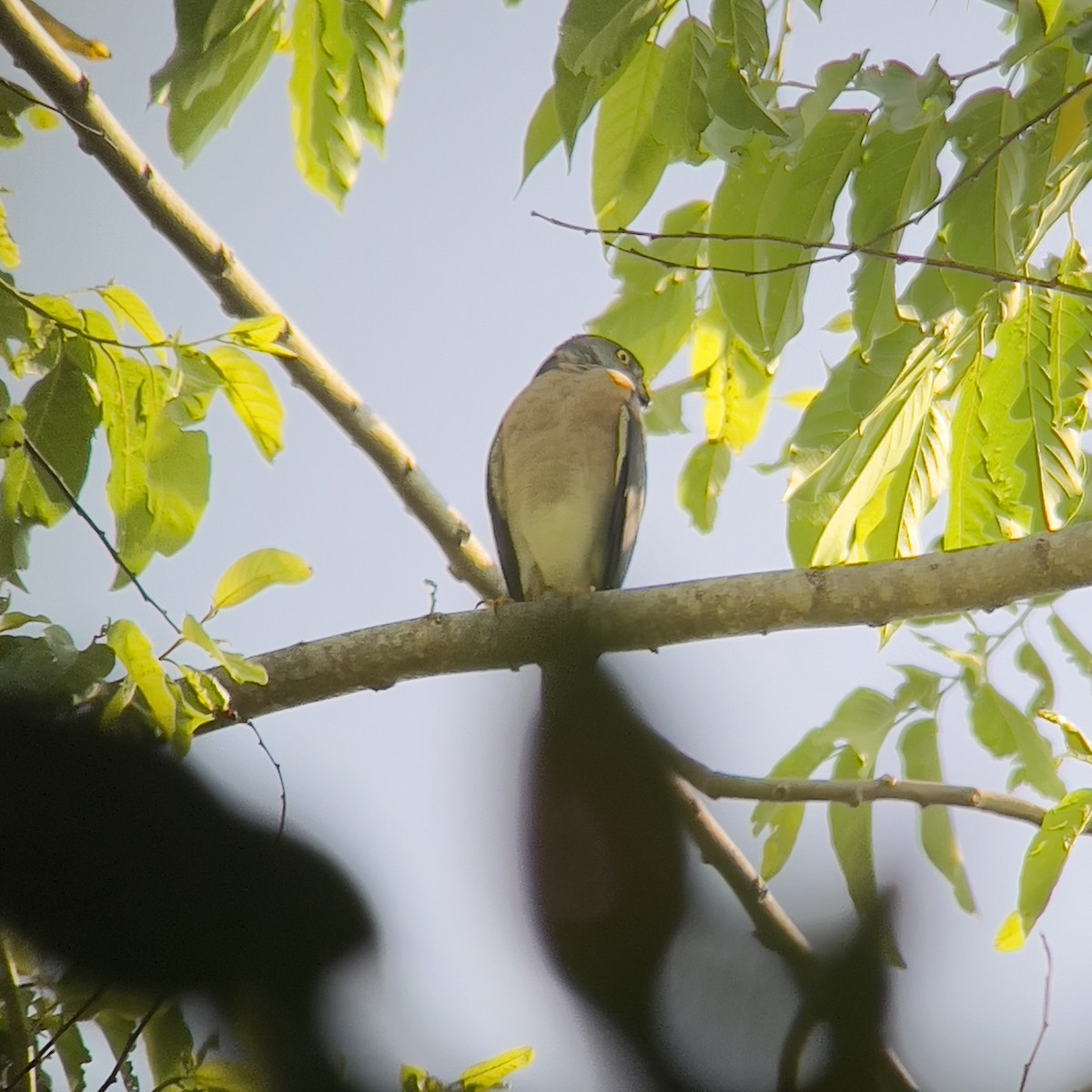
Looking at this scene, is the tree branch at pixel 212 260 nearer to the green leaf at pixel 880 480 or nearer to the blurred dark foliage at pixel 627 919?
the green leaf at pixel 880 480

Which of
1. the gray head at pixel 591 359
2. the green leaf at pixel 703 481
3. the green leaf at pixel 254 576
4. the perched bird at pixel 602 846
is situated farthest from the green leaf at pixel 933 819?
the gray head at pixel 591 359

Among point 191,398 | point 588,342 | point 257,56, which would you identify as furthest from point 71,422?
point 588,342

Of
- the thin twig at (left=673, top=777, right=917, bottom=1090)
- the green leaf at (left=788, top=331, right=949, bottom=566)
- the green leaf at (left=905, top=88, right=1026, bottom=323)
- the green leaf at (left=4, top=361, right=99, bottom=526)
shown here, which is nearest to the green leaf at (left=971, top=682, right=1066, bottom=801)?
the green leaf at (left=788, top=331, right=949, bottom=566)

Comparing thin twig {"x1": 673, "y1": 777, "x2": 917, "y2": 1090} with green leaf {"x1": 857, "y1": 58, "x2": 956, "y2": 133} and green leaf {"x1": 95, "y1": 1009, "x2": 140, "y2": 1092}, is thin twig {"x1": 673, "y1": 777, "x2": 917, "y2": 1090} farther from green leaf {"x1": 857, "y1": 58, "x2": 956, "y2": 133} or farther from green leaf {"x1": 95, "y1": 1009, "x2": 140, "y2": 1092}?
green leaf {"x1": 857, "y1": 58, "x2": 956, "y2": 133}

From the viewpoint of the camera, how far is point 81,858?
415mm

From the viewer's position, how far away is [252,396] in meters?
1.73

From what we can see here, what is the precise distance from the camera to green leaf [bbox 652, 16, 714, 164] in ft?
5.27

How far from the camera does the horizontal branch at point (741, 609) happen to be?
1.38m

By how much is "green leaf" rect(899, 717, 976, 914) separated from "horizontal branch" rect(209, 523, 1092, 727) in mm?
274

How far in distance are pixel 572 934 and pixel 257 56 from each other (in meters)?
1.69

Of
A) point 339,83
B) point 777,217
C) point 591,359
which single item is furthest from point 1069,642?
point 591,359

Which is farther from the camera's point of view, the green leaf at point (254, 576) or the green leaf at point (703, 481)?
the green leaf at point (703, 481)

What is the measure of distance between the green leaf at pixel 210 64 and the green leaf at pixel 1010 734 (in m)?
1.45

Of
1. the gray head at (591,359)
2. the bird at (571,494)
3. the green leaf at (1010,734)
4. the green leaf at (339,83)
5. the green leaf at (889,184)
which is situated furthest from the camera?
the gray head at (591,359)
